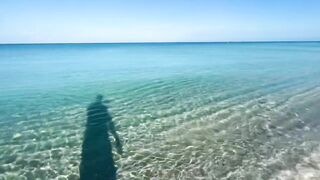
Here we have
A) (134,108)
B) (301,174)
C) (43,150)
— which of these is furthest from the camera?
(134,108)

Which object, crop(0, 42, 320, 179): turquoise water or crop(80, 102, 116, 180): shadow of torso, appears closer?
crop(80, 102, 116, 180): shadow of torso

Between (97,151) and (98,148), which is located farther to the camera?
(98,148)

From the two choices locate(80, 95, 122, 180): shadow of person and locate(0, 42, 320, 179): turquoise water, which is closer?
locate(80, 95, 122, 180): shadow of person

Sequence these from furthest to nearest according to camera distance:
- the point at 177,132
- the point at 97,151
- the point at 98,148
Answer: the point at 177,132
the point at 98,148
the point at 97,151

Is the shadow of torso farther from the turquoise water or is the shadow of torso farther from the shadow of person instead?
the turquoise water

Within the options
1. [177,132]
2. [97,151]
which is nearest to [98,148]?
[97,151]

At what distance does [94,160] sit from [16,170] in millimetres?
2178

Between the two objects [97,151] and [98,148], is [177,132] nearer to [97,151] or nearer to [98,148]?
[98,148]

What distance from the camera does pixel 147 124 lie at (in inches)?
464

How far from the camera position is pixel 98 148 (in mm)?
9328

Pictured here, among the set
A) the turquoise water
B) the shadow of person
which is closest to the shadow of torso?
the shadow of person

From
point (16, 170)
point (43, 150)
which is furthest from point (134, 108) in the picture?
point (16, 170)

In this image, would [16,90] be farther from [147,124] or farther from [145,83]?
[147,124]

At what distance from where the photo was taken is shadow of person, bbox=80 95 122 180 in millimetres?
7699
